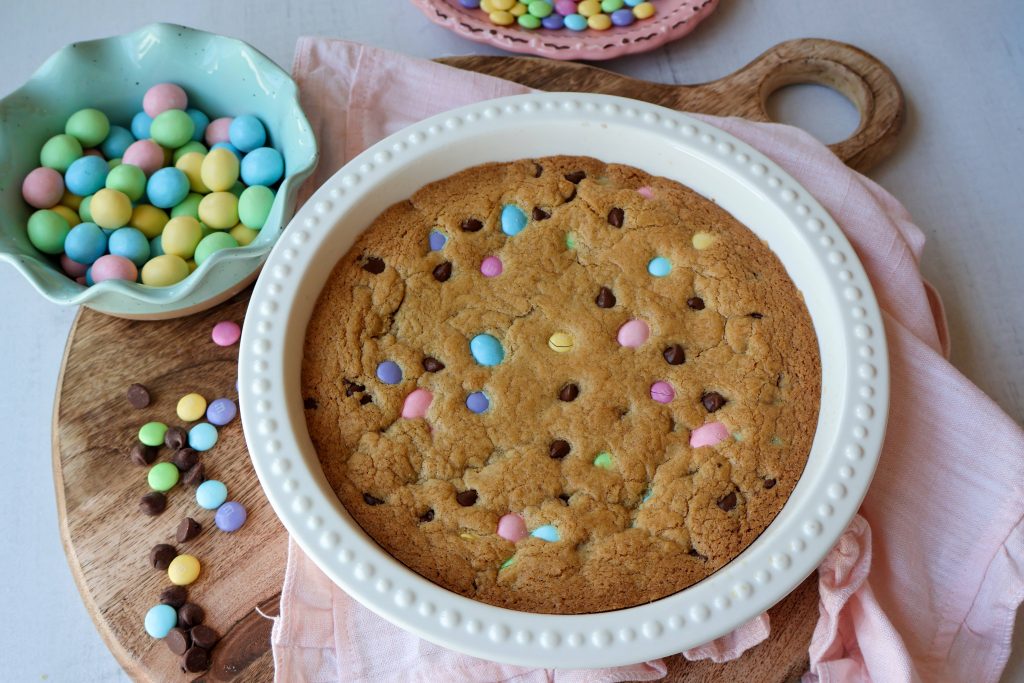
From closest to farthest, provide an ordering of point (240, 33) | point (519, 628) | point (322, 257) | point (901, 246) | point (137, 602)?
point (519, 628) → point (137, 602) → point (322, 257) → point (901, 246) → point (240, 33)

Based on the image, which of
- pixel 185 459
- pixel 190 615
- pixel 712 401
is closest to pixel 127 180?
pixel 185 459

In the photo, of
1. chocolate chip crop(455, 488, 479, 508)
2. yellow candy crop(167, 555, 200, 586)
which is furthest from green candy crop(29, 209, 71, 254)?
chocolate chip crop(455, 488, 479, 508)

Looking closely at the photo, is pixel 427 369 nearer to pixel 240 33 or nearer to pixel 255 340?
pixel 255 340

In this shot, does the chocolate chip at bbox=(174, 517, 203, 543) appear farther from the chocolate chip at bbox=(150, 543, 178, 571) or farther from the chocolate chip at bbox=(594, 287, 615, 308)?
the chocolate chip at bbox=(594, 287, 615, 308)

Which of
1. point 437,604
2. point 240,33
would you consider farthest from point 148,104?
point 437,604

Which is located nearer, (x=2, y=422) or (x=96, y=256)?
(x=96, y=256)

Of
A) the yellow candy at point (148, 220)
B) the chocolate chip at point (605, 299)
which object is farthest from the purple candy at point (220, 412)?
the chocolate chip at point (605, 299)

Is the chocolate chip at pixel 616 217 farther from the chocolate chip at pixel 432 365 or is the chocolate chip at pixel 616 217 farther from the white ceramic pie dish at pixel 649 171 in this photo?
the chocolate chip at pixel 432 365
